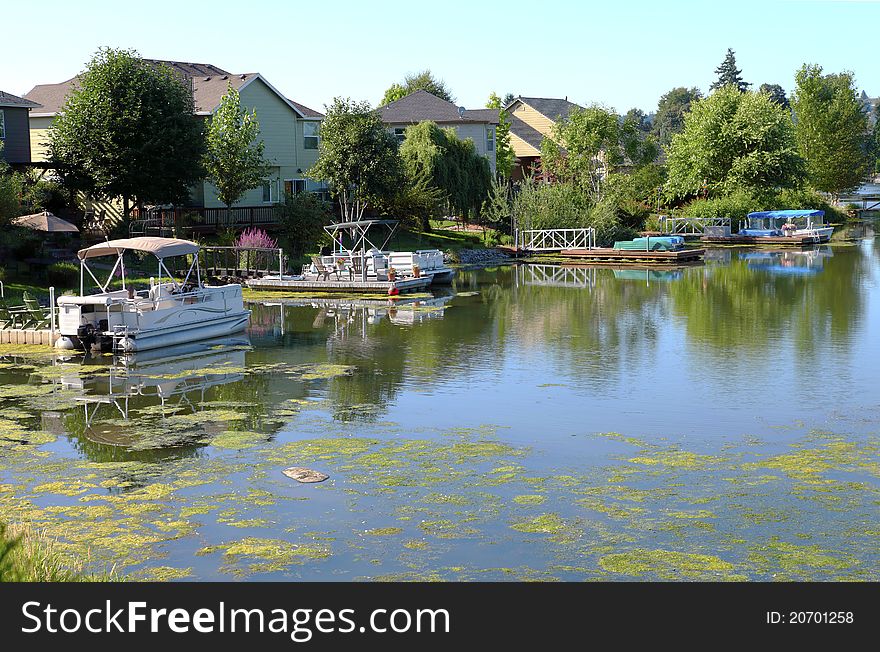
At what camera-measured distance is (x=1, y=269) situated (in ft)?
136

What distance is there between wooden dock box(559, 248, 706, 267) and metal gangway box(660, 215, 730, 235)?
15361 millimetres

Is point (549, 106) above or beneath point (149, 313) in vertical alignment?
above

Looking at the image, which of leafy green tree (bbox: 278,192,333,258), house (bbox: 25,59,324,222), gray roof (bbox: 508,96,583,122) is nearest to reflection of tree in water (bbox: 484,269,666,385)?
leafy green tree (bbox: 278,192,333,258)

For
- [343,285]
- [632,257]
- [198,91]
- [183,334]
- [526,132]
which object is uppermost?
[526,132]

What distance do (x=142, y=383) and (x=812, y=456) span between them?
1642 cm

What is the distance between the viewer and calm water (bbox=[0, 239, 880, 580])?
14.3m

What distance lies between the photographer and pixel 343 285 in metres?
46.8

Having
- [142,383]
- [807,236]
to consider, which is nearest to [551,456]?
[142,383]

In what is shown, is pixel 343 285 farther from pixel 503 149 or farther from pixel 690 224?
→ pixel 503 149

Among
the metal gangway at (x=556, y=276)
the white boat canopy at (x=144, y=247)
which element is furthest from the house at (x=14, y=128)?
the metal gangway at (x=556, y=276)

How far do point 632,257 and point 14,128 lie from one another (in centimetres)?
3501

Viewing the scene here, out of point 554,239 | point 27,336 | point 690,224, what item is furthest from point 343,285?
point 690,224
